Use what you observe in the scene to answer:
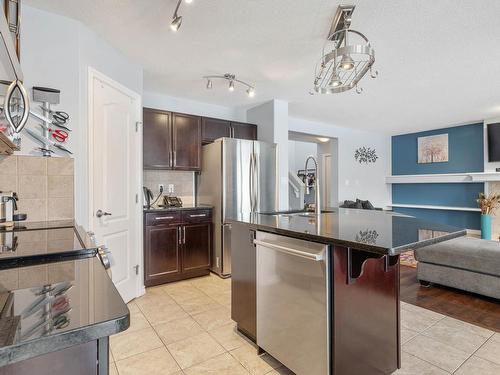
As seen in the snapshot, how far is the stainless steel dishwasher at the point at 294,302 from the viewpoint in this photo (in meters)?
1.43

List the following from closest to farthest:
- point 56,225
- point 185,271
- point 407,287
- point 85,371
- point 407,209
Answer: point 85,371 → point 56,225 → point 407,287 → point 185,271 → point 407,209

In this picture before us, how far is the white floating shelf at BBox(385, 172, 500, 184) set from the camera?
18.6 feet

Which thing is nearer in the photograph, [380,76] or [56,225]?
[56,225]

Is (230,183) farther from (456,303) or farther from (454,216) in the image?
(454,216)

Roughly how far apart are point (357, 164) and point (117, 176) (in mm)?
5581

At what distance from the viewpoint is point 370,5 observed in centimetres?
202

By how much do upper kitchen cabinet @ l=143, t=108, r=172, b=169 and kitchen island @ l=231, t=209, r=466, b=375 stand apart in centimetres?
210

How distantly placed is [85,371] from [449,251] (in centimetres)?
350

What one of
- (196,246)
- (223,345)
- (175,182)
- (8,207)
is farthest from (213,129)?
(223,345)

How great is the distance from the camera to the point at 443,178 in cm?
647

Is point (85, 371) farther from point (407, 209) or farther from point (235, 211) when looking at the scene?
point (407, 209)

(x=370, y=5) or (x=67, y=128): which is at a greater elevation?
(x=370, y=5)

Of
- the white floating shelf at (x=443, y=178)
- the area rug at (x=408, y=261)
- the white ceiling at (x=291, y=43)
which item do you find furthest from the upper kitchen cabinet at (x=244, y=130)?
the white floating shelf at (x=443, y=178)

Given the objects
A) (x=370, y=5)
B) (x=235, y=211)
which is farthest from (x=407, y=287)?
(x=370, y=5)
